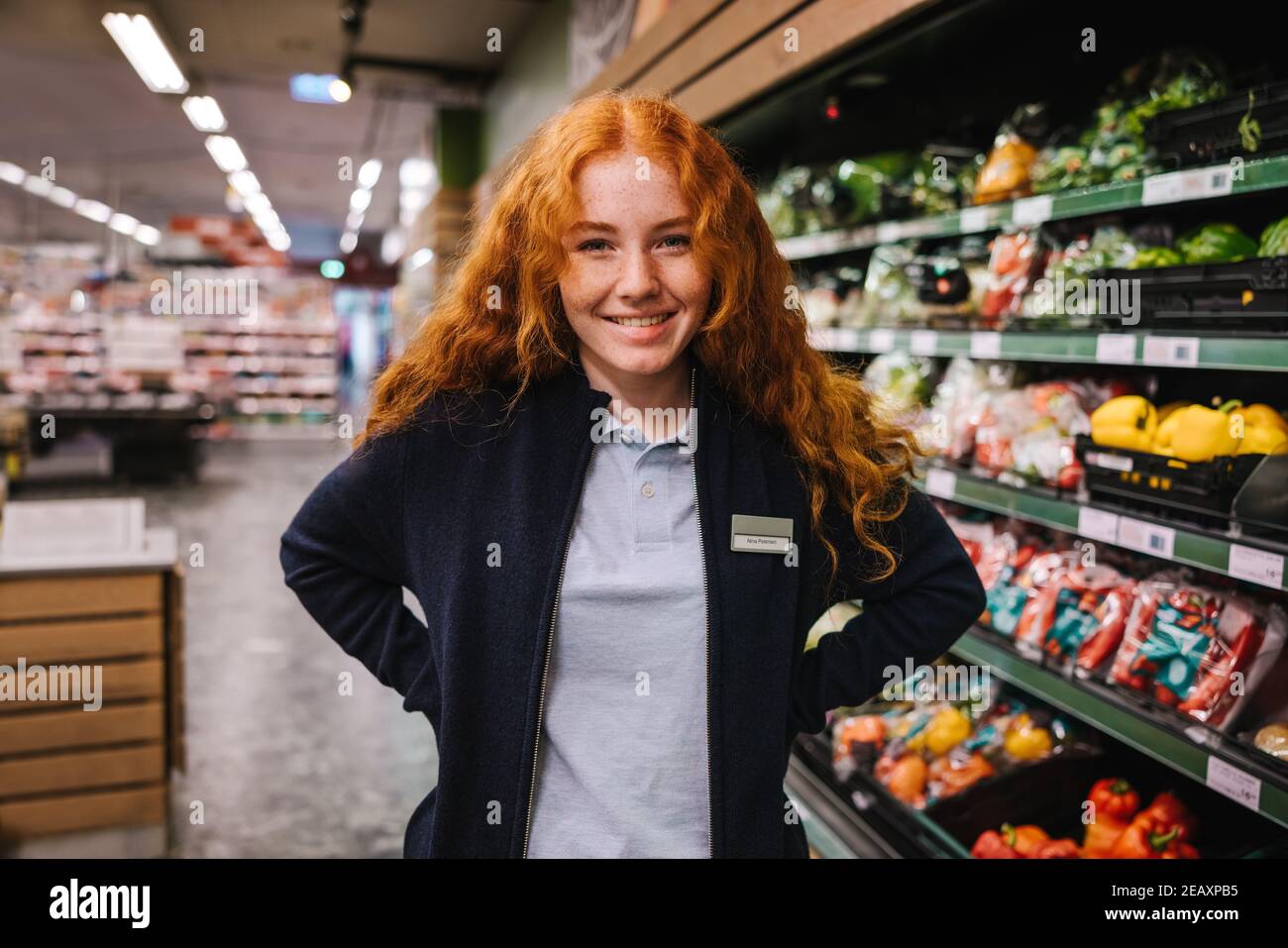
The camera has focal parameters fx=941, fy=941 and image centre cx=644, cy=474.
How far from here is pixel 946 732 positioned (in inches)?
97.8

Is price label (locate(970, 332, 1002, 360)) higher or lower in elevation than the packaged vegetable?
higher

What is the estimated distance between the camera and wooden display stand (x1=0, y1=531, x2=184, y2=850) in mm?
2934

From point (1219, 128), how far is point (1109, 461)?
2.17 ft

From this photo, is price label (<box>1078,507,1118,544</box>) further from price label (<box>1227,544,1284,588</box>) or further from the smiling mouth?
the smiling mouth

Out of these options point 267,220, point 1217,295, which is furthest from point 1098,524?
point 267,220

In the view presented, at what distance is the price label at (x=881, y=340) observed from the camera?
2.75 m

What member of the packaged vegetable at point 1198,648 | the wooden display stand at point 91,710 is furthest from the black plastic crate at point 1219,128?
the wooden display stand at point 91,710

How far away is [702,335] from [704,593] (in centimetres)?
38

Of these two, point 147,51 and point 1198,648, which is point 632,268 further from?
point 147,51

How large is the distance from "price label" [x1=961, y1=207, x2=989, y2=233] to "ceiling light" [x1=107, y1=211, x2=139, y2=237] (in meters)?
18.0

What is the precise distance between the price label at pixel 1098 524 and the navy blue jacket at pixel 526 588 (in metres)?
0.70

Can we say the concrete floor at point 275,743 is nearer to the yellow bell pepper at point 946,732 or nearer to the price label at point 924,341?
the yellow bell pepper at point 946,732

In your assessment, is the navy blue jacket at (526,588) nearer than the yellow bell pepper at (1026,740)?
Yes

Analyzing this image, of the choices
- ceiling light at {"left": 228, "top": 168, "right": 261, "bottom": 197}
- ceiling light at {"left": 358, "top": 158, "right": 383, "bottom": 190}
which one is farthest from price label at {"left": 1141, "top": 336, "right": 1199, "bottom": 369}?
ceiling light at {"left": 228, "top": 168, "right": 261, "bottom": 197}
